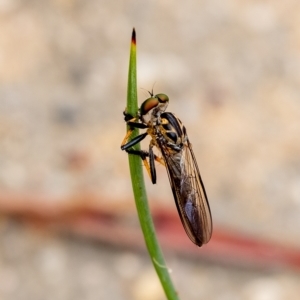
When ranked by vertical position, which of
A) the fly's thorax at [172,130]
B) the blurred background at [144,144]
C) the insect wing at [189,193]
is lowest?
the insect wing at [189,193]

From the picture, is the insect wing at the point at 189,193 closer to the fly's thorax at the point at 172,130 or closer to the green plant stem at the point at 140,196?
the fly's thorax at the point at 172,130

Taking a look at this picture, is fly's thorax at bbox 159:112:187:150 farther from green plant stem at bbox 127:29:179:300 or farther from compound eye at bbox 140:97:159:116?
green plant stem at bbox 127:29:179:300

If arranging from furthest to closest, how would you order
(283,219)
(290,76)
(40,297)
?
(290,76) → (283,219) → (40,297)

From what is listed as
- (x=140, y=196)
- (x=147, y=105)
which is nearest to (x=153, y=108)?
(x=147, y=105)

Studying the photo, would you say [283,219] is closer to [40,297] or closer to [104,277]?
[104,277]

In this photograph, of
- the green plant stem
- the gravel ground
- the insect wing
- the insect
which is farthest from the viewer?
the gravel ground

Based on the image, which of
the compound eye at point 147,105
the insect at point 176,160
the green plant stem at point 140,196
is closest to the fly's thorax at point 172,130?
the insect at point 176,160

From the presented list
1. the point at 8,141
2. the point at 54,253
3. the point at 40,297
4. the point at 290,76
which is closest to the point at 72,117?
the point at 8,141

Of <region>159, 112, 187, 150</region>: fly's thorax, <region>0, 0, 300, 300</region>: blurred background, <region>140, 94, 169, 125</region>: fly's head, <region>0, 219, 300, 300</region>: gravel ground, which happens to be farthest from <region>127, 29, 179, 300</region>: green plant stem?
<region>0, 219, 300, 300</region>: gravel ground
